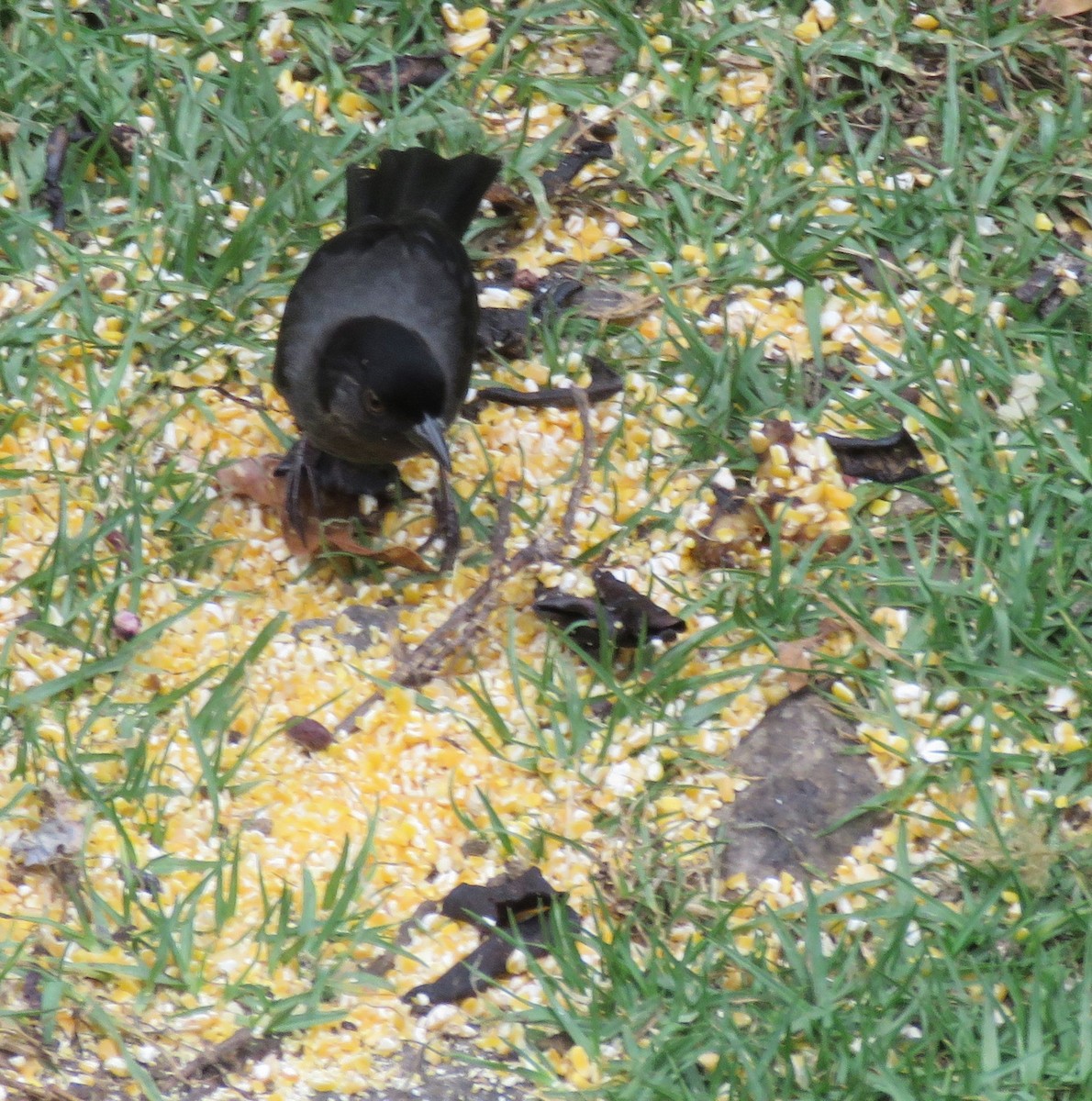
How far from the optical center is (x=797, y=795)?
4492 mm

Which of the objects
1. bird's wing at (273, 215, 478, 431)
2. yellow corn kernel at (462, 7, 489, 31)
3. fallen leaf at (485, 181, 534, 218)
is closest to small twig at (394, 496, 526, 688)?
bird's wing at (273, 215, 478, 431)

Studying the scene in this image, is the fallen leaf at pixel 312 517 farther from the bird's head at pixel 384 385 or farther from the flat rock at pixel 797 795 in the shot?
the flat rock at pixel 797 795

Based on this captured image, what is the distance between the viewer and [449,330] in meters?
5.17

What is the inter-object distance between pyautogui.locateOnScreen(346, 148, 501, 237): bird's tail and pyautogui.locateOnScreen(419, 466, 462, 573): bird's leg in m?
0.98

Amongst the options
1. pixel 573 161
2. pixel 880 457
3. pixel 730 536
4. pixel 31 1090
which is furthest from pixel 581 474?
pixel 31 1090

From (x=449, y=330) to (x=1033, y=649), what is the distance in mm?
1984

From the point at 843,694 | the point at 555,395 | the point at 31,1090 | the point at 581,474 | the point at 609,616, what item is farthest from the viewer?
the point at 555,395

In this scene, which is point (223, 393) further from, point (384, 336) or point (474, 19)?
point (474, 19)

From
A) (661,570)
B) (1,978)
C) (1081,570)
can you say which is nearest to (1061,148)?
(1081,570)

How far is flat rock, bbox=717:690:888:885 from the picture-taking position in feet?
14.3

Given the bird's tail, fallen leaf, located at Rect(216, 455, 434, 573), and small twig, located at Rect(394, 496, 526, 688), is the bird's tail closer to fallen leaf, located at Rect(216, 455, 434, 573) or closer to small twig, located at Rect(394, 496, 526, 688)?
fallen leaf, located at Rect(216, 455, 434, 573)

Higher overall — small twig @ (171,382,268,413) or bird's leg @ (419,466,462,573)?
small twig @ (171,382,268,413)

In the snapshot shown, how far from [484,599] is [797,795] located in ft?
3.52

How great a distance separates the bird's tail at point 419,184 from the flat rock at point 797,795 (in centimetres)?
205
